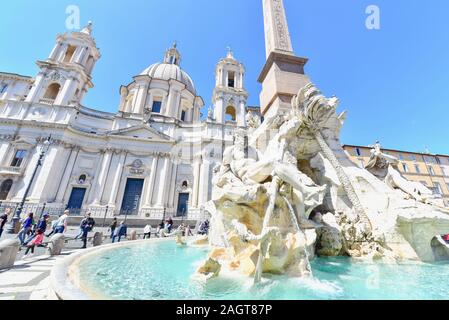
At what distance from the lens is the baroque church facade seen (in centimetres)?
2147

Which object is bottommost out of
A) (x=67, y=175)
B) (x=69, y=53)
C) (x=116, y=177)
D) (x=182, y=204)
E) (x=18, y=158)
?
(x=182, y=204)

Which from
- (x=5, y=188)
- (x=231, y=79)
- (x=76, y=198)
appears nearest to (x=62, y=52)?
(x=5, y=188)

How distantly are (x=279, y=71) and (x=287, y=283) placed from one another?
6.34 metres

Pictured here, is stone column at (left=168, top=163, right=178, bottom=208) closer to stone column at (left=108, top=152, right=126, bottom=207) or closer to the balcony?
stone column at (left=108, top=152, right=126, bottom=207)

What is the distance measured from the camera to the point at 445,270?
3.47 metres

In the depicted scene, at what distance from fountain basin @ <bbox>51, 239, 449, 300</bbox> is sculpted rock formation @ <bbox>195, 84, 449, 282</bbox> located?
297 mm

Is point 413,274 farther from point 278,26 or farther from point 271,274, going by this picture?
point 278,26

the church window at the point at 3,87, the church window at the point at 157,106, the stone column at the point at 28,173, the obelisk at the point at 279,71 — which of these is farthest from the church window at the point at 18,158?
the obelisk at the point at 279,71

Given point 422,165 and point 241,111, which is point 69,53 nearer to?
point 241,111

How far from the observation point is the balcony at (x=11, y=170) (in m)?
20.4

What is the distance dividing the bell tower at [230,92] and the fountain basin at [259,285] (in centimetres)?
2581

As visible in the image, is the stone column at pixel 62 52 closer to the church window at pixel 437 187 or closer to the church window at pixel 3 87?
the church window at pixel 3 87

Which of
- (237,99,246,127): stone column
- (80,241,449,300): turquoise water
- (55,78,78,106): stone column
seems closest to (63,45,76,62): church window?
(55,78,78,106): stone column

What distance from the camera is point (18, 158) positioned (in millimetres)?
21922
